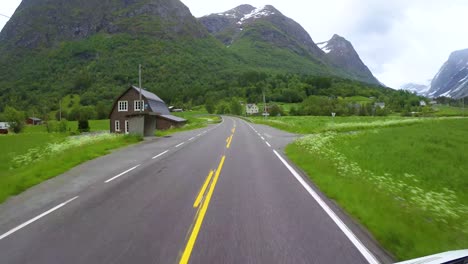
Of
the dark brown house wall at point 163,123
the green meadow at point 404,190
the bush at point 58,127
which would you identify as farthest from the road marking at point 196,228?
the bush at point 58,127

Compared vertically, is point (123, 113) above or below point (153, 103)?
below

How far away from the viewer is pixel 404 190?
983 centimetres

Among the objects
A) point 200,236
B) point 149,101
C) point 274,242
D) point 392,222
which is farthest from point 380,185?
point 149,101

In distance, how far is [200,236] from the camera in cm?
579

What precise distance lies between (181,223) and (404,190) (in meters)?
6.90

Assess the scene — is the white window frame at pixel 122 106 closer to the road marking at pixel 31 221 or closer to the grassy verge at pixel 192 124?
the grassy verge at pixel 192 124

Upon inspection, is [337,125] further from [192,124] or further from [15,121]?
[15,121]

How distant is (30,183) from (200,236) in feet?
26.8

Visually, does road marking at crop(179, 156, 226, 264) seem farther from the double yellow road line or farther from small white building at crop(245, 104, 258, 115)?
small white building at crop(245, 104, 258, 115)

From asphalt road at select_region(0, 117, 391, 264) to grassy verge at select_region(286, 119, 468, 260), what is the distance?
19.6 inches

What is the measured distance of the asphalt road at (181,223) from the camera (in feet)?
16.8

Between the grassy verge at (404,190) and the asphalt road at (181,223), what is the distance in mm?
498

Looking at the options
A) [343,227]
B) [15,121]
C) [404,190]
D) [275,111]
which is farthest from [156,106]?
[275,111]

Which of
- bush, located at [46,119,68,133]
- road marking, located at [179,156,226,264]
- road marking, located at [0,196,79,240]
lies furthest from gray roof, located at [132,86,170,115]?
road marking, located at [179,156,226,264]
